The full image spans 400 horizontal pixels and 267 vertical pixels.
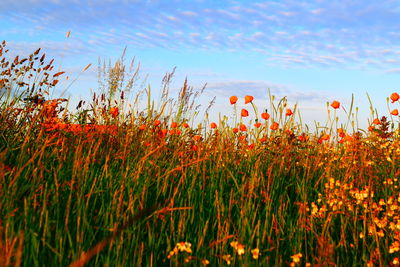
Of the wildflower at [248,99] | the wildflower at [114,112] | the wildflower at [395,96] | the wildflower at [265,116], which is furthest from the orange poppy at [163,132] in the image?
the wildflower at [395,96]

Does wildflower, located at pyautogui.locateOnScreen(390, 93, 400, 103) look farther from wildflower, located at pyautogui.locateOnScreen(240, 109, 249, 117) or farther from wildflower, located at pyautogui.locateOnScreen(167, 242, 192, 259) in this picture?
wildflower, located at pyautogui.locateOnScreen(167, 242, 192, 259)

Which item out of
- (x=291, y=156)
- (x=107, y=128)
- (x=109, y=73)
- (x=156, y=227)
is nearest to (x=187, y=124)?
(x=107, y=128)

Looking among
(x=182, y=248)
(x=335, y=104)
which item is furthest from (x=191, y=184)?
(x=335, y=104)

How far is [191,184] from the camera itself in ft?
9.59

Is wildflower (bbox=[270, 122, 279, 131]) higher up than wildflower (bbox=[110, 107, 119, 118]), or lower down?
lower down

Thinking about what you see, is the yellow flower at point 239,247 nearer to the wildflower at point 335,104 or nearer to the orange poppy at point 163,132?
the orange poppy at point 163,132

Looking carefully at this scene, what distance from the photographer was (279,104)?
4.10 metres

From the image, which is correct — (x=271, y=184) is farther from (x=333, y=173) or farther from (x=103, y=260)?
(x=103, y=260)

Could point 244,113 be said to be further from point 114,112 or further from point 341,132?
point 114,112

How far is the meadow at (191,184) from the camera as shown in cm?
225

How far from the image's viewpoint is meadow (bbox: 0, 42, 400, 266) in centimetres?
225

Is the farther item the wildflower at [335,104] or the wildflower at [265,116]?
the wildflower at [335,104]

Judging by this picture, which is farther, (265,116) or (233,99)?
(233,99)

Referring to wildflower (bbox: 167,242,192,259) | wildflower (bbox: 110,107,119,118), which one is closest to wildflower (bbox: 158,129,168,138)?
wildflower (bbox: 110,107,119,118)
